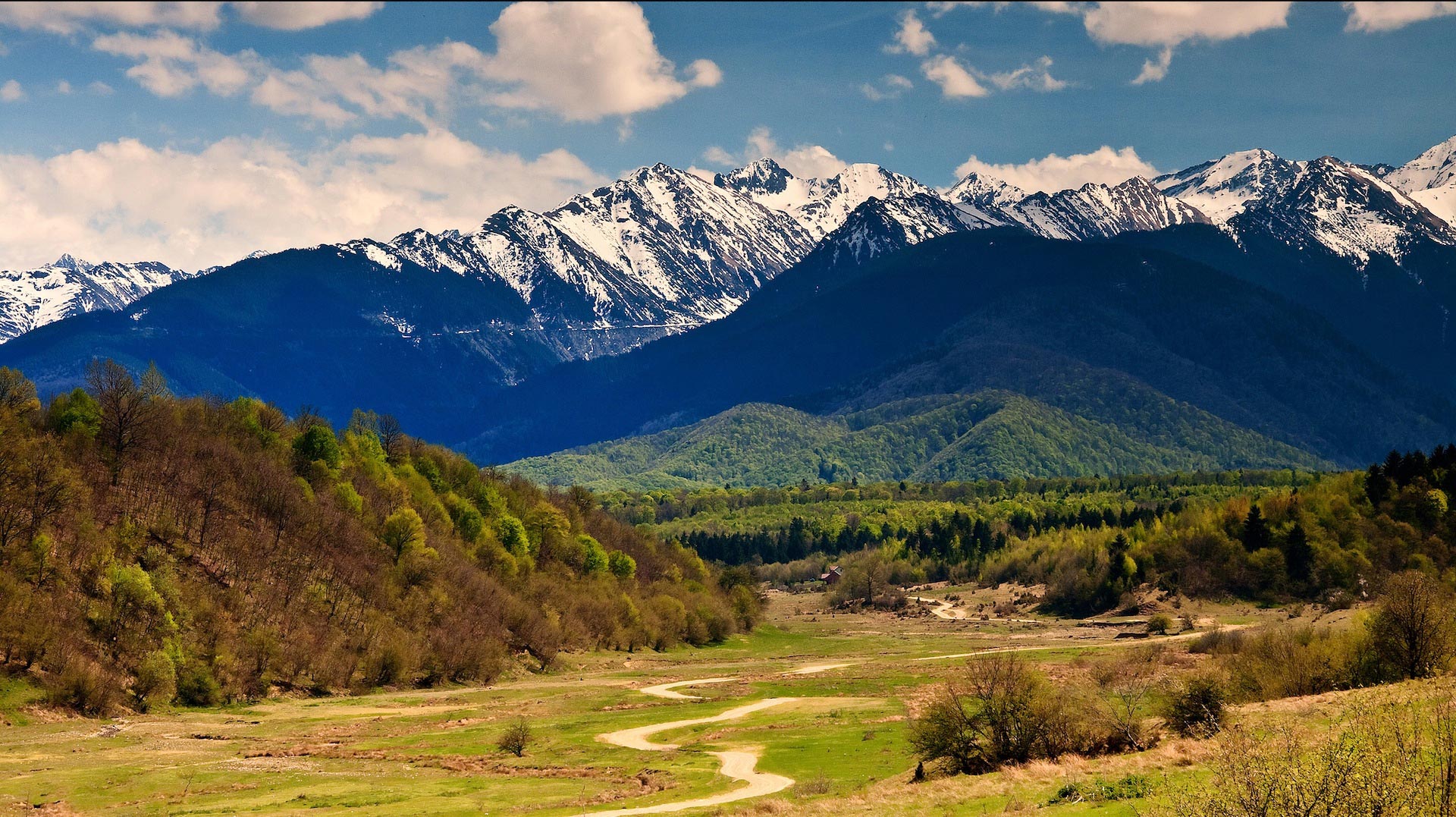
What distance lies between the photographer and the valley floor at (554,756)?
180 ft

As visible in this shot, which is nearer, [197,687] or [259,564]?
[197,687]

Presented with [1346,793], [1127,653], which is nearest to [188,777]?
[1346,793]

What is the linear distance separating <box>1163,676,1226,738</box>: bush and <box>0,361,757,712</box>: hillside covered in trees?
69057 mm

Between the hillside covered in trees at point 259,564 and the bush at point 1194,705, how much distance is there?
6906 centimetres

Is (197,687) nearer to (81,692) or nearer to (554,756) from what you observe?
(81,692)

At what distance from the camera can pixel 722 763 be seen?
72375mm

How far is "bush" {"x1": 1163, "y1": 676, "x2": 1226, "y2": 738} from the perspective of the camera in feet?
202

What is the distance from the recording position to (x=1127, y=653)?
112188 mm

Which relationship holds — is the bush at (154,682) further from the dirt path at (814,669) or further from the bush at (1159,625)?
the bush at (1159,625)

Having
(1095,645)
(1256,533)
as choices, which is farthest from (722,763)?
(1256,533)

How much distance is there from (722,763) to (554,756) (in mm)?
10658

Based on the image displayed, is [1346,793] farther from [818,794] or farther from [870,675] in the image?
[870,675]

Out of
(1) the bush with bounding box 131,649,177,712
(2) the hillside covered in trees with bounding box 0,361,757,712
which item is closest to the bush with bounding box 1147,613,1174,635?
(2) the hillside covered in trees with bounding box 0,361,757,712

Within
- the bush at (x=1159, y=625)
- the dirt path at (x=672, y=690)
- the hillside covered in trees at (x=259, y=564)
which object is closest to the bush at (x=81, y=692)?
the hillside covered in trees at (x=259, y=564)
